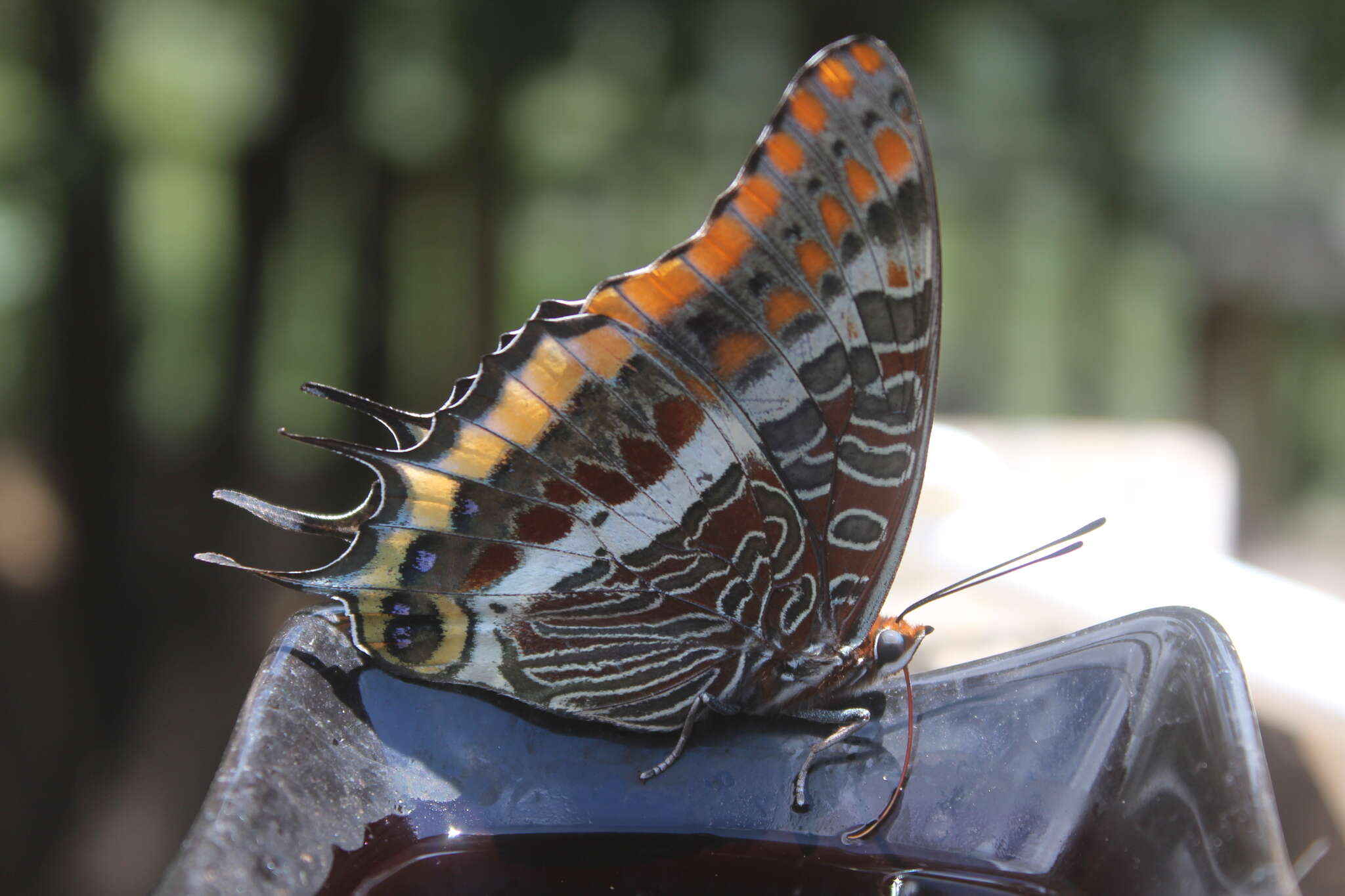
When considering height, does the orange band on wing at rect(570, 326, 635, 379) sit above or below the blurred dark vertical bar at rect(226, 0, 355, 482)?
below

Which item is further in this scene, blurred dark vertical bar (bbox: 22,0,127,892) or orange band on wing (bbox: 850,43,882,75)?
blurred dark vertical bar (bbox: 22,0,127,892)

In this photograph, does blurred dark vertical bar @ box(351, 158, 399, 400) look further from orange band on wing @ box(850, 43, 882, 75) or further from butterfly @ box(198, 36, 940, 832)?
orange band on wing @ box(850, 43, 882, 75)

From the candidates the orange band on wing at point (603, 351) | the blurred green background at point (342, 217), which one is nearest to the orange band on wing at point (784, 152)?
the orange band on wing at point (603, 351)

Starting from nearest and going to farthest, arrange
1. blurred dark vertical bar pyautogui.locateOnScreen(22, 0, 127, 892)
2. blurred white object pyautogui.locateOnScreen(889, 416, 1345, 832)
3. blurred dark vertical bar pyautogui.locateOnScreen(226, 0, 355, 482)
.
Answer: blurred white object pyautogui.locateOnScreen(889, 416, 1345, 832) < blurred dark vertical bar pyautogui.locateOnScreen(22, 0, 127, 892) < blurred dark vertical bar pyautogui.locateOnScreen(226, 0, 355, 482)

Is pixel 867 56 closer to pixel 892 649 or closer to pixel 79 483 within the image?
pixel 892 649

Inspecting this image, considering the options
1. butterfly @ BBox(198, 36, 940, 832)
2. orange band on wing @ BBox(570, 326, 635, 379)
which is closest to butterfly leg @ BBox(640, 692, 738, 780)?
butterfly @ BBox(198, 36, 940, 832)

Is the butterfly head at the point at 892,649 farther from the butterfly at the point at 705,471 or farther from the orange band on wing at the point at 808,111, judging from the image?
the orange band on wing at the point at 808,111
